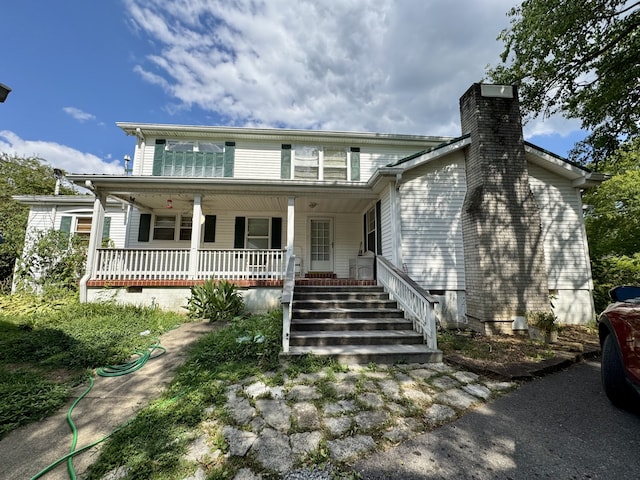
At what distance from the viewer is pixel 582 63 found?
7.80 m

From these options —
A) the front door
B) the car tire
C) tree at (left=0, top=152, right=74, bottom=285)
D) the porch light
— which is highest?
tree at (left=0, top=152, right=74, bottom=285)

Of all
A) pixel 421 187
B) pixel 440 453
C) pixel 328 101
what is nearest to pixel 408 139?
pixel 421 187

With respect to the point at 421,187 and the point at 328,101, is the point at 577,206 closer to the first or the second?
the point at 421,187

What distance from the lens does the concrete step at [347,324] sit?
4.79 meters

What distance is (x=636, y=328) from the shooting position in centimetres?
242

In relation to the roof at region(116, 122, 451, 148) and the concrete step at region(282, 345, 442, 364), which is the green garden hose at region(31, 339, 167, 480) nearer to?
the concrete step at region(282, 345, 442, 364)

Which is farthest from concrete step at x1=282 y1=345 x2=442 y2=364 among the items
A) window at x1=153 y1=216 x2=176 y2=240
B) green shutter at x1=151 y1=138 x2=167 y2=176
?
green shutter at x1=151 y1=138 x2=167 y2=176

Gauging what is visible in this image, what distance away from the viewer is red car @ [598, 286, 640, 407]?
94.9 inches

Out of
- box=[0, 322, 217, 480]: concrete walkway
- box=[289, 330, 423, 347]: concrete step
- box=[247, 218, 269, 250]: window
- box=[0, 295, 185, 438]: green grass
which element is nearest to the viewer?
box=[0, 322, 217, 480]: concrete walkway

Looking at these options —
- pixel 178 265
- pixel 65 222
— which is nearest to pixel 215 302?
pixel 178 265

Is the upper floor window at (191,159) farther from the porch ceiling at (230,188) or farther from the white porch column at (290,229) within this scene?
the white porch column at (290,229)

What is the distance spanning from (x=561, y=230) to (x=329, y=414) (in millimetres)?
7660

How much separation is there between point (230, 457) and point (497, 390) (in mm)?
3091

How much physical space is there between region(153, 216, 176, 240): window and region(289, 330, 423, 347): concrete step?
7565 mm
